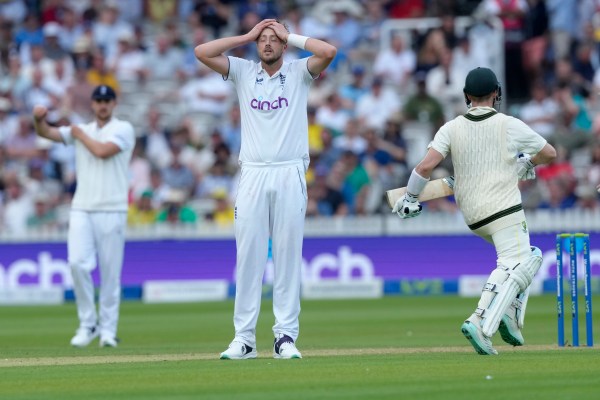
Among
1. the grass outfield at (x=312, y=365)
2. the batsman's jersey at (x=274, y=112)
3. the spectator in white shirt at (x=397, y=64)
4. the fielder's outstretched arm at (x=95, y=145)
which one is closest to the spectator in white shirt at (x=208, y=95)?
the spectator in white shirt at (x=397, y=64)

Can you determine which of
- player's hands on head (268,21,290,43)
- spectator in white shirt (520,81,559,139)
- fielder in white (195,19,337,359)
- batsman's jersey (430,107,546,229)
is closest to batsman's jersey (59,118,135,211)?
fielder in white (195,19,337,359)

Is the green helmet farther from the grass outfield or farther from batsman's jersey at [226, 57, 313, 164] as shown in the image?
the grass outfield

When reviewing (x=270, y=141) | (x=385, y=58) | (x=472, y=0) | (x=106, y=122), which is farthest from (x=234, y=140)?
(x=270, y=141)

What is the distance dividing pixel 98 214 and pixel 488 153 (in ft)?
13.3

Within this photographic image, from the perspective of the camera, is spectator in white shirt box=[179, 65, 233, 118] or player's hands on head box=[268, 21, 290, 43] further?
spectator in white shirt box=[179, 65, 233, 118]

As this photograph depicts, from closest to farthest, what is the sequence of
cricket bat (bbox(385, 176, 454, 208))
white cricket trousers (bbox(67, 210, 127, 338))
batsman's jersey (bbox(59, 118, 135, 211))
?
cricket bat (bbox(385, 176, 454, 208))
white cricket trousers (bbox(67, 210, 127, 338))
batsman's jersey (bbox(59, 118, 135, 211))

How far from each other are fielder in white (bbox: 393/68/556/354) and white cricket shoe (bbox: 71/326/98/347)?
3.62 metres

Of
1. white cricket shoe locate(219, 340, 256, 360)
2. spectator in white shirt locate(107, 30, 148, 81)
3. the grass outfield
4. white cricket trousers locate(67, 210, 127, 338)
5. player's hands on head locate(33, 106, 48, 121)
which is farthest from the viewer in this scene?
spectator in white shirt locate(107, 30, 148, 81)

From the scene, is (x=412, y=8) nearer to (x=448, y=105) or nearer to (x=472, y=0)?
(x=472, y=0)

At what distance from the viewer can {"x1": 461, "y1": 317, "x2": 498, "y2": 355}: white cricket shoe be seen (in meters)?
8.35

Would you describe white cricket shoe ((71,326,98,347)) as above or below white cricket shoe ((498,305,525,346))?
below

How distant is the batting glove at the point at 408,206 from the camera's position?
344 inches

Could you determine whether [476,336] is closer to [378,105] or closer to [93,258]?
[93,258]

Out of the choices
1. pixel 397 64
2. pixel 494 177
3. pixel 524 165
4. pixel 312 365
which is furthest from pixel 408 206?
pixel 397 64
